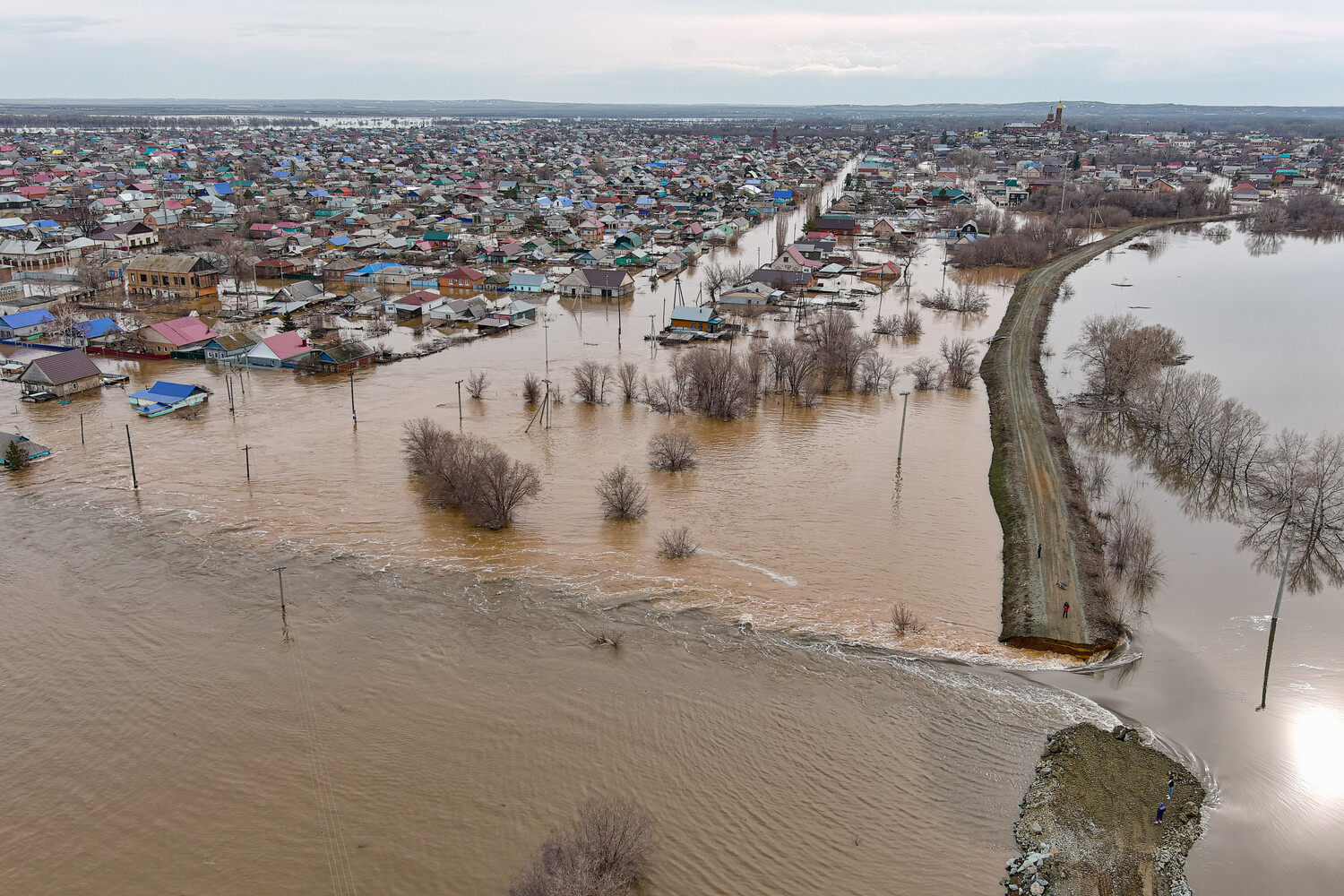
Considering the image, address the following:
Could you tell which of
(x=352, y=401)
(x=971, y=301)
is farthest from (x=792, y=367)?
(x=971, y=301)

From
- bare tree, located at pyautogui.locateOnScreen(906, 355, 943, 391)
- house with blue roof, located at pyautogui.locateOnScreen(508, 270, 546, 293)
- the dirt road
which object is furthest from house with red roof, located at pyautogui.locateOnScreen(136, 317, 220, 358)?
the dirt road

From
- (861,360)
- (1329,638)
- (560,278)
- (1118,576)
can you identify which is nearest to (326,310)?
(560,278)

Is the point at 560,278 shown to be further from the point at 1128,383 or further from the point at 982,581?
the point at 982,581

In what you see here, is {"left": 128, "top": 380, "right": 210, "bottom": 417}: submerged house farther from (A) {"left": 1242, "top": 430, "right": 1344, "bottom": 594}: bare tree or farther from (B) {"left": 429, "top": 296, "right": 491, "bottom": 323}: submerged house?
(A) {"left": 1242, "top": 430, "right": 1344, "bottom": 594}: bare tree

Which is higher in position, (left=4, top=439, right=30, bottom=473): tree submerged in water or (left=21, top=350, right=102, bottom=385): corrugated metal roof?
(left=21, top=350, right=102, bottom=385): corrugated metal roof

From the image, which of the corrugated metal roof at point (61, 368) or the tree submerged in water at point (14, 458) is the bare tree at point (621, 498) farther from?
the corrugated metal roof at point (61, 368)

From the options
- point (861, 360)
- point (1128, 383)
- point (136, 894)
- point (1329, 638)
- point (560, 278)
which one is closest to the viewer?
point (136, 894)

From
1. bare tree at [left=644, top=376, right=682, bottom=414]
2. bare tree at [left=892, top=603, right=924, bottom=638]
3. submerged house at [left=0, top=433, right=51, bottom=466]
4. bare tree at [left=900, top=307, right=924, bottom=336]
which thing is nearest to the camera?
bare tree at [left=892, top=603, right=924, bottom=638]
